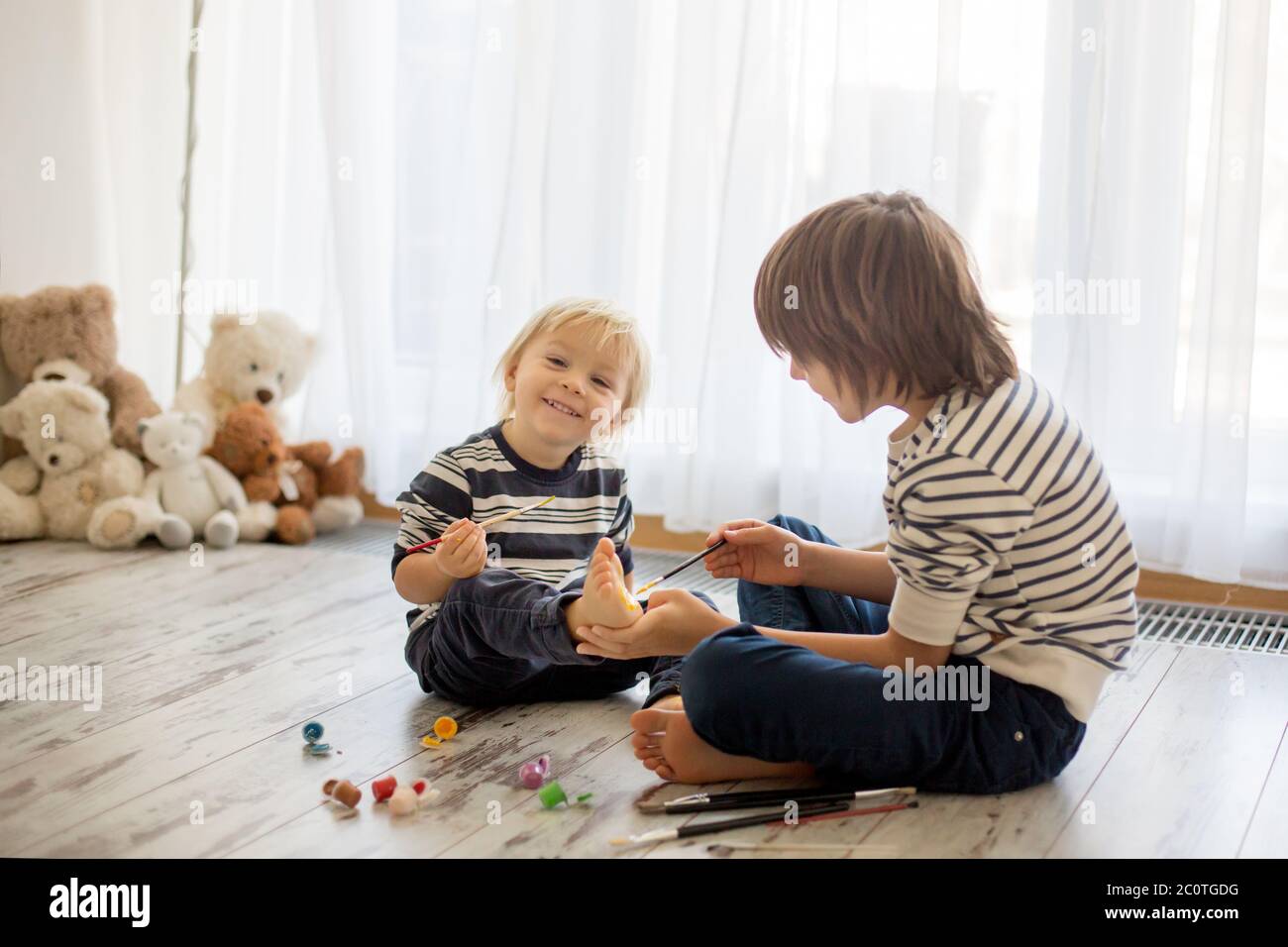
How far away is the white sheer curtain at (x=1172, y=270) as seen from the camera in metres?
1.89

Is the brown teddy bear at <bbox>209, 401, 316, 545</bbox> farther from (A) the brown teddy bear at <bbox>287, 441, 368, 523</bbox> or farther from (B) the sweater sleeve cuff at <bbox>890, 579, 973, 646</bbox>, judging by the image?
(B) the sweater sleeve cuff at <bbox>890, 579, 973, 646</bbox>

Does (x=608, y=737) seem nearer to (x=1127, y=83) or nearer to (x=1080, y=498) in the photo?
(x=1080, y=498)

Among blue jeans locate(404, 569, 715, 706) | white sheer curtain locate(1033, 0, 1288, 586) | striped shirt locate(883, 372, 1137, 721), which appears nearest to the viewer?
striped shirt locate(883, 372, 1137, 721)

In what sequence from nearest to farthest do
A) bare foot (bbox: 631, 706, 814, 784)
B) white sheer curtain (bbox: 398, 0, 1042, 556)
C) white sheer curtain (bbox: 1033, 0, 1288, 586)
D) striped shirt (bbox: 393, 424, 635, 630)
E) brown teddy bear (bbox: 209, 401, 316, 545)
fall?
bare foot (bbox: 631, 706, 814, 784) → striped shirt (bbox: 393, 424, 635, 630) → white sheer curtain (bbox: 1033, 0, 1288, 586) → white sheer curtain (bbox: 398, 0, 1042, 556) → brown teddy bear (bbox: 209, 401, 316, 545)

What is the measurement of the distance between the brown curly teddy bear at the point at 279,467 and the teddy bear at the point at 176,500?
0.10 feet

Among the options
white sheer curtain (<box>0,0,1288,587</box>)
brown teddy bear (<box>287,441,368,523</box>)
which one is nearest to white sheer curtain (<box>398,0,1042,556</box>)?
white sheer curtain (<box>0,0,1288,587</box>)

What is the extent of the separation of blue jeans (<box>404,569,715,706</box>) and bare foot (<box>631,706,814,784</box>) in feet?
0.31

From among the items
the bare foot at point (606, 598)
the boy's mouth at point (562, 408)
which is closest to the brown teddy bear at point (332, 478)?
the boy's mouth at point (562, 408)

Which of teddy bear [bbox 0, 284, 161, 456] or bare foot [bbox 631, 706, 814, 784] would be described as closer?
bare foot [bbox 631, 706, 814, 784]

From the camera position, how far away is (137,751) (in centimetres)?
135

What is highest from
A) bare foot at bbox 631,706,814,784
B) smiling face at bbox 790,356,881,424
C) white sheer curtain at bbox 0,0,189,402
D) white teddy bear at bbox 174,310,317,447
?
white sheer curtain at bbox 0,0,189,402

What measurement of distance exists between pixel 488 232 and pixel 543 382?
3.13 feet

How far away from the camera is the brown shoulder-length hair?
3.91ft

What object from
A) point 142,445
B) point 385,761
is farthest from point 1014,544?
point 142,445
